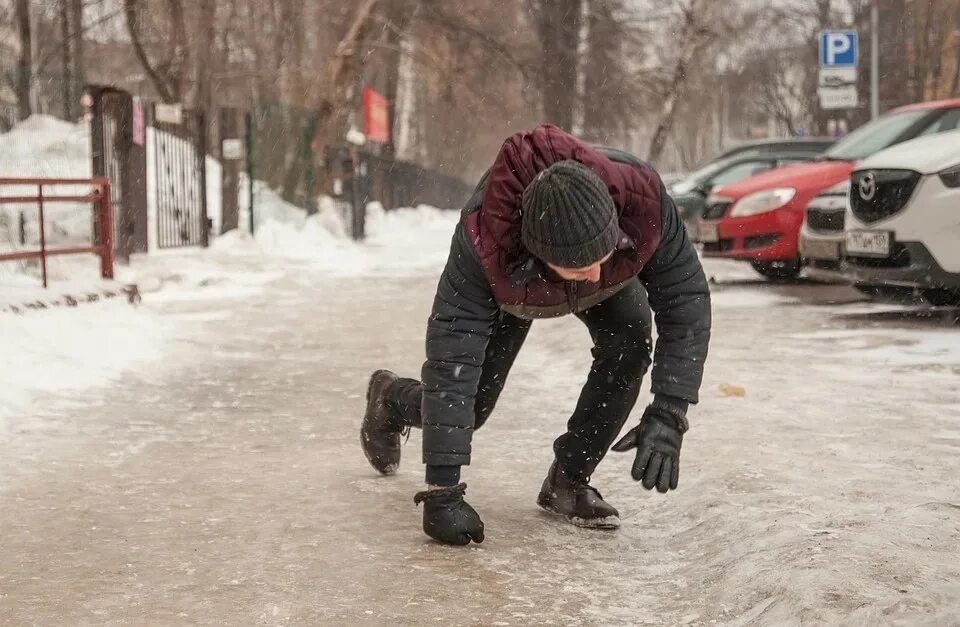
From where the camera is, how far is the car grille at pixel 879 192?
8.69 meters

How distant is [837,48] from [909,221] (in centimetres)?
1187

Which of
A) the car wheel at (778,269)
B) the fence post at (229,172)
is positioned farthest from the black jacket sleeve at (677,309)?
the fence post at (229,172)

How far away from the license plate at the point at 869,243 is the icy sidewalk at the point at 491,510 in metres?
1.19

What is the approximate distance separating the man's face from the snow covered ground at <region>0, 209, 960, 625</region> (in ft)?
2.78

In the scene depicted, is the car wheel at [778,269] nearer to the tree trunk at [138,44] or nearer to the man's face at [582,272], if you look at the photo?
the man's face at [582,272]

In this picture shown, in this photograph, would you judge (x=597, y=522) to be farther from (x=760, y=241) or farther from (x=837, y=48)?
(x=837, y=48)

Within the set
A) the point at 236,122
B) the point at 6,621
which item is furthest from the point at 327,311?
the point at 236,122

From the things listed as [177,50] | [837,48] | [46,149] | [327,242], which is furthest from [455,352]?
[177,50]

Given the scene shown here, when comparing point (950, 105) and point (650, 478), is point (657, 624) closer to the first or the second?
point (650, 478)

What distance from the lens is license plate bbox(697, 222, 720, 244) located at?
40.4 ft

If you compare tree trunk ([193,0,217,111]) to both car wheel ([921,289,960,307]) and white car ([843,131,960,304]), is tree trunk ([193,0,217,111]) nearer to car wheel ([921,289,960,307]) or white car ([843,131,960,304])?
white car ([843,131,960,304])

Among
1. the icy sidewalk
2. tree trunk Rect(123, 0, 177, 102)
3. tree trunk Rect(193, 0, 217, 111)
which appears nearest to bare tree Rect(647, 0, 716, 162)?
tree trunk Rect(193, 0, 217, 111)

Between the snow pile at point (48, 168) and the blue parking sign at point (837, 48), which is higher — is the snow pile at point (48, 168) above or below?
below

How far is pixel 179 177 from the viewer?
60.3 feet
